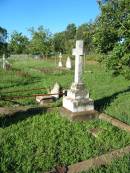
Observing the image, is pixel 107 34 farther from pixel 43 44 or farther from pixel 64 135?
pixel 43 44

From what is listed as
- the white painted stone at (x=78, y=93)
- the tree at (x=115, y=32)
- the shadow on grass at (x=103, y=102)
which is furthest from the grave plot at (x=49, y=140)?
the tree at (x=115, y=32)

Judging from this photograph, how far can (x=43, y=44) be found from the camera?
46.4m

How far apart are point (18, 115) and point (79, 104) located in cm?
201

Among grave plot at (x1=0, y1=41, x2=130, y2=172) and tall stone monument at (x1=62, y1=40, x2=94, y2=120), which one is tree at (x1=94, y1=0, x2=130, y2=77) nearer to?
tall stone monument at (x1=62, y1=40, x2=94, y2=120)

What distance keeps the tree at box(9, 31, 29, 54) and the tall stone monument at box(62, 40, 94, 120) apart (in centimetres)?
4877

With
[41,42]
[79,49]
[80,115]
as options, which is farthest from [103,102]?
[41,42]

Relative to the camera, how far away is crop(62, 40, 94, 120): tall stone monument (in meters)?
8.30

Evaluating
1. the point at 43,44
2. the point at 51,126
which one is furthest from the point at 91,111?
the point at 43,44

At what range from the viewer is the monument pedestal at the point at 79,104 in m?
8.28

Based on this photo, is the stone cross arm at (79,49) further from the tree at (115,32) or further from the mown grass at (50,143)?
the mown grass at (50,143)

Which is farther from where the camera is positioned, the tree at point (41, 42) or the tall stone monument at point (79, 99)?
the tree at point (41, 42)

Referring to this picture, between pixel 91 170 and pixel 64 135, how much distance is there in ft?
5.76

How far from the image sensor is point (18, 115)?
8.73 m

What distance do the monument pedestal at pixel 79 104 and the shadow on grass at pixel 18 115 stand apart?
1.00 m
